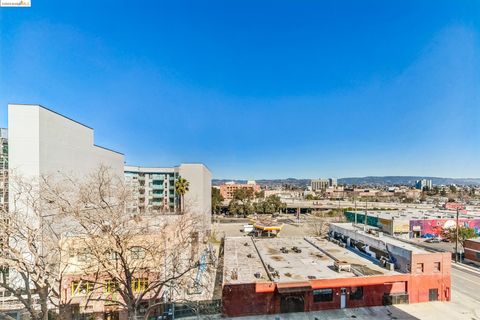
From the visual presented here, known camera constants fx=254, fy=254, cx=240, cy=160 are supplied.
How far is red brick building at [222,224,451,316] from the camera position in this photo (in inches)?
675

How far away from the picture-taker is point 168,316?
16.5 meters

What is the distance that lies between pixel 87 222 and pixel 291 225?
51.3 meters

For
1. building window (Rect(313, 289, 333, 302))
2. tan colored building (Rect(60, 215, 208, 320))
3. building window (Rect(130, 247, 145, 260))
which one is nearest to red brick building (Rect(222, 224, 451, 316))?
building window (Rect(313, 289, 333, 302))

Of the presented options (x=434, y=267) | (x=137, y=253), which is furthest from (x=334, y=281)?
(x=137, y=253)

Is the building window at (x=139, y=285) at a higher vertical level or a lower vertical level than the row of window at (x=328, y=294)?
higher

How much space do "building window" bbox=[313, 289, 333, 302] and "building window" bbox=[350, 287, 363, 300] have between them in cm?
154

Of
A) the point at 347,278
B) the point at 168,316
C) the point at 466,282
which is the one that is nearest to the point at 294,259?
the point at 347,278

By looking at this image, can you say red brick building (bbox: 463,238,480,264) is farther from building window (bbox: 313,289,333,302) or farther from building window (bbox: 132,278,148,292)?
building window (bbox: 132,278,148,292)

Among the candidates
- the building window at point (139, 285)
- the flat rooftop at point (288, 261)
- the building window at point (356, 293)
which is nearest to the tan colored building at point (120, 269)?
the building window at point (139, 285)

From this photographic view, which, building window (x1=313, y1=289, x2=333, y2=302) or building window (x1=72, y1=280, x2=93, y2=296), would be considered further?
building window (x1=313, y1=289, x2=333, y2=302)

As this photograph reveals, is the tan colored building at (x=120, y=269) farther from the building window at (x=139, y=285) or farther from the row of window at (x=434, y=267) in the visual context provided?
the row of window at (x=434, y=267)

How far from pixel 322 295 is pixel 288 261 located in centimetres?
463

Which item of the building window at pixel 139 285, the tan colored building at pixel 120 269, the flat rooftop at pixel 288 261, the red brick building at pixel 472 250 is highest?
the tan colored building at pixel 120 269

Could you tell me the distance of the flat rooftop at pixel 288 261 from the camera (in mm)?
18672
